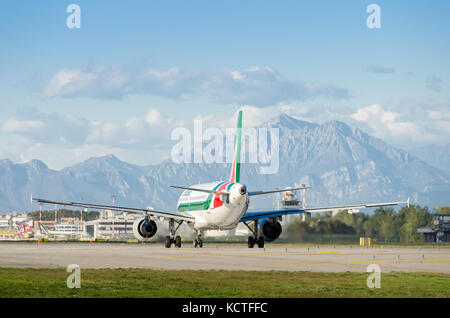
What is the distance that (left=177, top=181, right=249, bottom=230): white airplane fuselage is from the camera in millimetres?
55375

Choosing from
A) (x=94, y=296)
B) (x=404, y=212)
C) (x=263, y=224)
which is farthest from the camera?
(x=404, y=212)

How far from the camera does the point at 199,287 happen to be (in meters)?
24.6

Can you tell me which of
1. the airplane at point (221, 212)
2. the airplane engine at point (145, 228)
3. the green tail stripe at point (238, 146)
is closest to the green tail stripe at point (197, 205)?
the airplane at point (221, 212)

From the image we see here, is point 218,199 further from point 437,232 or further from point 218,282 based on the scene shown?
point 437,232

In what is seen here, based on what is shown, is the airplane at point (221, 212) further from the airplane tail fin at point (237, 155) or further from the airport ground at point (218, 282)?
the airport ground at point (218, 282)

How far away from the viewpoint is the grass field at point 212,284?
22438 mm

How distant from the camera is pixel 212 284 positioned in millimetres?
25812

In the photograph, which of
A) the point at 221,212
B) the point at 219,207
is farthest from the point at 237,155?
the point at 221,212

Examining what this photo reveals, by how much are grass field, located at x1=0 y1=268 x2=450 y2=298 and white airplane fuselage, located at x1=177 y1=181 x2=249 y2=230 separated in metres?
23.7

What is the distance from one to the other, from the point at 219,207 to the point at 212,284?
105 feet

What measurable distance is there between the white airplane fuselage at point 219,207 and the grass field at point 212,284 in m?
23.7
